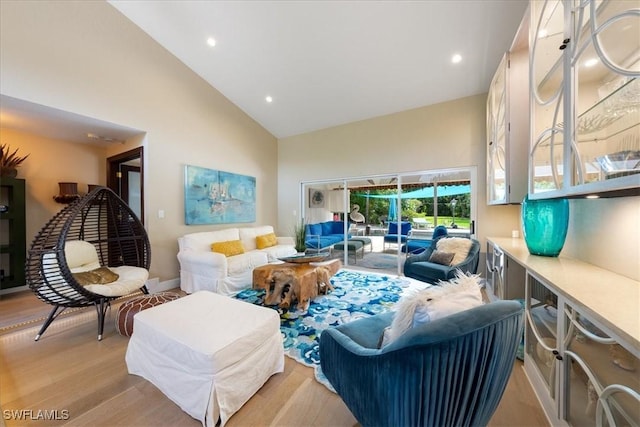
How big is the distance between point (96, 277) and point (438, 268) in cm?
376

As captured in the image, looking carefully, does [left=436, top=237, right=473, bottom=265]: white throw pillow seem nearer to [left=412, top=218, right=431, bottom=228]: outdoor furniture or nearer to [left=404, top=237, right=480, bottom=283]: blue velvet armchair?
[left=404, top=237, right=480, bottom=283]: blue velvet armchair

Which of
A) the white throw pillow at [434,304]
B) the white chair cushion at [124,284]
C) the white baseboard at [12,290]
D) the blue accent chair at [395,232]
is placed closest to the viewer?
the white throw pillow at [434,304]

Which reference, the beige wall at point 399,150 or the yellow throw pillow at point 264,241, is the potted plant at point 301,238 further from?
the yellow throw pillow at point 264,241

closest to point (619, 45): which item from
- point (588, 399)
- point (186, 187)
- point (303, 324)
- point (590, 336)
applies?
point (590, 336)

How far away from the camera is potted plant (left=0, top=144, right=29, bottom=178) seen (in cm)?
314

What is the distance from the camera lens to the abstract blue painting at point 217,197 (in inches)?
155

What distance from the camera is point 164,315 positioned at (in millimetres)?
1645

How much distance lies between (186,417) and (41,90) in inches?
142

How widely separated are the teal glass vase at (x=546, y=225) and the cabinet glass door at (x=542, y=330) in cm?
40

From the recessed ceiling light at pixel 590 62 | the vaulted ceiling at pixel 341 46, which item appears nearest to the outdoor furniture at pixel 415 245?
the vaulted ceiling at pixel 341 46

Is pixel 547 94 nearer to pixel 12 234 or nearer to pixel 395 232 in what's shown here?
pixel 395 232

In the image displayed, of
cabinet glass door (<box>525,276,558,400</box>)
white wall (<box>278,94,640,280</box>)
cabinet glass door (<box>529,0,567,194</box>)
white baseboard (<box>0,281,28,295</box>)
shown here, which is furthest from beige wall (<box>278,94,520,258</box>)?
white baseboard (<box>0,281,28,295</box>)

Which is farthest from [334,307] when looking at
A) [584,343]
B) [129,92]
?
[129,92]

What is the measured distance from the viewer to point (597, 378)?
98 centimetres
